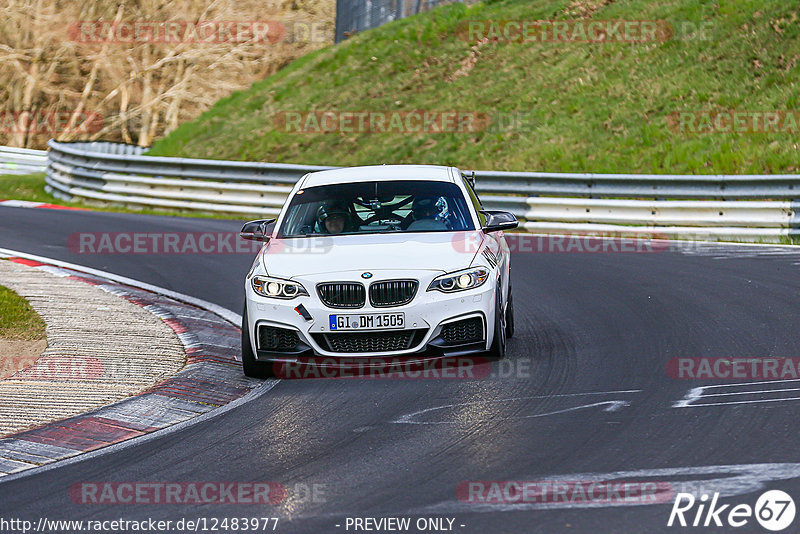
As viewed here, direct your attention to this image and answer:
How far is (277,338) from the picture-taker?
8523mm

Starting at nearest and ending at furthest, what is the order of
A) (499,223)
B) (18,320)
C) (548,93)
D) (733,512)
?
(733,512), (499,223), (18,320), (548,93)

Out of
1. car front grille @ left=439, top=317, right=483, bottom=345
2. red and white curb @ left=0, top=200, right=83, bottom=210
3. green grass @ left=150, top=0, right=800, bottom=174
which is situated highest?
green grass @ left=150, top=0, right=800, bottom=174

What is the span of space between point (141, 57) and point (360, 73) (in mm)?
17700

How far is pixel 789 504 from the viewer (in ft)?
16.9

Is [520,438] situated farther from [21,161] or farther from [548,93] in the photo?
[21,161]

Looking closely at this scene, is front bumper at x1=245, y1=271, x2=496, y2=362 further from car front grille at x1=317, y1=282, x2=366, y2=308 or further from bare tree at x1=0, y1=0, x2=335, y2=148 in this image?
bare tree at x1=0, y1=0, x2=335, y2=148

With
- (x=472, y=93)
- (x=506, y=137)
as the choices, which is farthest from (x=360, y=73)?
(x=506, y=137)

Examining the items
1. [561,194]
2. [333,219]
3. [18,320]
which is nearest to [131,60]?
[561,194]

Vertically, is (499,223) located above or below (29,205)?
above

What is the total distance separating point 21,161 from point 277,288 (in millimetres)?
29059

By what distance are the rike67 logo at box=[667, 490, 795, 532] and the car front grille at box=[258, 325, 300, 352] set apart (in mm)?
3815

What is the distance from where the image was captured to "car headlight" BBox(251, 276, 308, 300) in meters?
8.49

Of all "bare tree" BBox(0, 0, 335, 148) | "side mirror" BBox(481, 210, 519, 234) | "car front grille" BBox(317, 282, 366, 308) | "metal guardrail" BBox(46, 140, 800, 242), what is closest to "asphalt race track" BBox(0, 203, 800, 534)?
"car front grille" BBox(317, 282, 366, 308)

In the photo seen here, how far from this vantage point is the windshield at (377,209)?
9578 mm
